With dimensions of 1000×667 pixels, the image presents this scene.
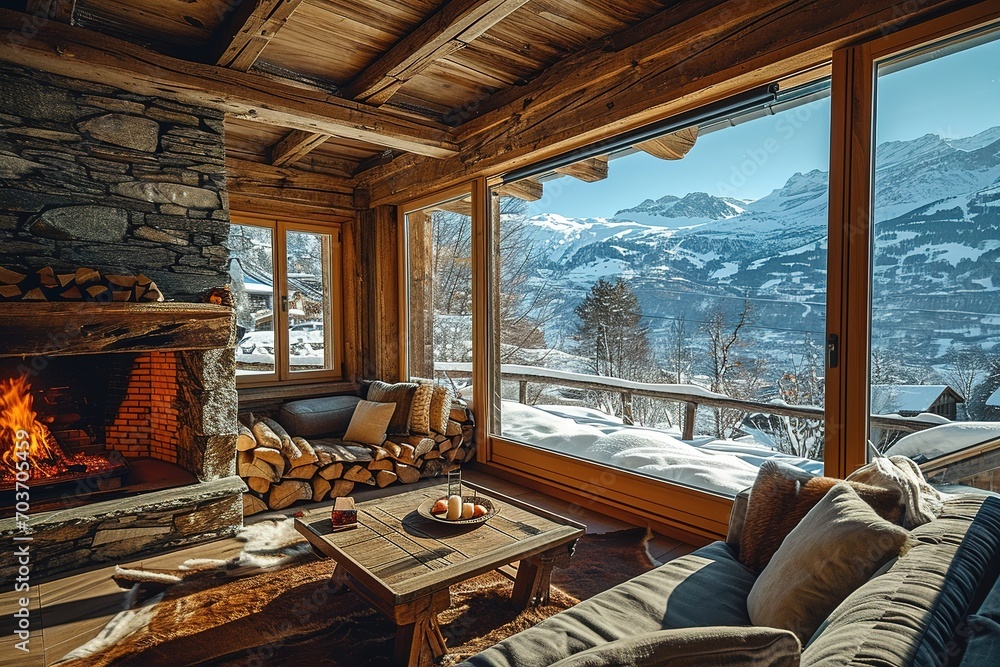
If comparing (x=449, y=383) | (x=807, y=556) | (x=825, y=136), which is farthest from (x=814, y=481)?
(x=449, y=383)

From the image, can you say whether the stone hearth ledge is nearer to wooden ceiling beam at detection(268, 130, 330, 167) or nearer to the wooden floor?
the wooden floor

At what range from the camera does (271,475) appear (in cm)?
354

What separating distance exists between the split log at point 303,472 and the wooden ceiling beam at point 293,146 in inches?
90.6

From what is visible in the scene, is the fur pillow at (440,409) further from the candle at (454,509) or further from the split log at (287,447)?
the candle at (454,509)

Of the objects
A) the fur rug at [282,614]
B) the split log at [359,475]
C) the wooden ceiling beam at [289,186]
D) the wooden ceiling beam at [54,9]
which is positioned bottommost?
the fur rug at [282,614]

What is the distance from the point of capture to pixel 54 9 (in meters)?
2.51

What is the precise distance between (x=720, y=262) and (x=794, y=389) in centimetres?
108

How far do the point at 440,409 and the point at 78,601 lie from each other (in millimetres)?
2453

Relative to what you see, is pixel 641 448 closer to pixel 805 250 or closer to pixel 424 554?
pixel 805 250

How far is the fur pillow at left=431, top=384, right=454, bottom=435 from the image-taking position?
14.1 ft

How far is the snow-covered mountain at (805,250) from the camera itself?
204cm

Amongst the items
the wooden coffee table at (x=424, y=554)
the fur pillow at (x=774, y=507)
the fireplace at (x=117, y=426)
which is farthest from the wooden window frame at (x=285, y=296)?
the fur pillow at (x=774, y=507)

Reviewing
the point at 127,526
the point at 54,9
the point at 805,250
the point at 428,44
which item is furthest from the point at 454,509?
the point at 54,9

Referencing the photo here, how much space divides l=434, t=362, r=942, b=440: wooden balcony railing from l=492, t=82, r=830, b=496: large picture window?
0.05 feet
